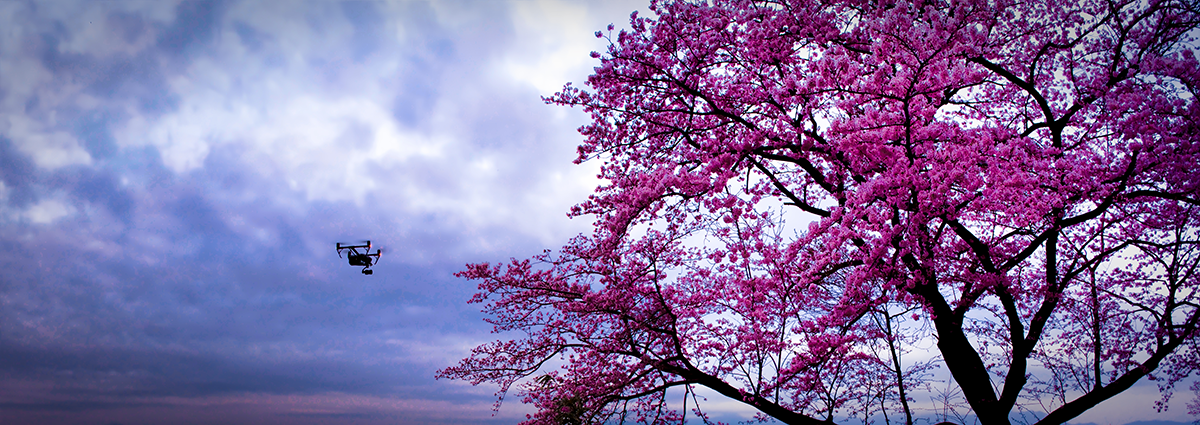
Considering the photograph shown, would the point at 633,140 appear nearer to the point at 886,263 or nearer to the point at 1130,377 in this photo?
the point at 886,263

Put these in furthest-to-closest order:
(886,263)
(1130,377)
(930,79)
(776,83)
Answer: (776,83) < (1130,377) < (886,263) < (930,79)

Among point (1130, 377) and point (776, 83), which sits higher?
point (776, 83)

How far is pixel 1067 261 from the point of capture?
28.0 feet

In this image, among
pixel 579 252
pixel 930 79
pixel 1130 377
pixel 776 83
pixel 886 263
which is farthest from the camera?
pixel 579 252

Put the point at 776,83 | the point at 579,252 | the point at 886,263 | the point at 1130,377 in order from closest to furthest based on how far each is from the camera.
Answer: the point at 886,263, the point at 1130,377, the point at 776,83, the point at 579,252

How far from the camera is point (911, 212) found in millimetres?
6156

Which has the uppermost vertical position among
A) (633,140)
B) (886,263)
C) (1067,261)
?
(633,140)

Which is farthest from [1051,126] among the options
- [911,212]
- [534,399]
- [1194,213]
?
[534,399]

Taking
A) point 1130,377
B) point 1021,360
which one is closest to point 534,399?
point 1021,360

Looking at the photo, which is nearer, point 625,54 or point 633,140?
point 625,54

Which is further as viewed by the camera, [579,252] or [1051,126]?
[579,252]

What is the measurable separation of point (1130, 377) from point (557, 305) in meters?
8.05

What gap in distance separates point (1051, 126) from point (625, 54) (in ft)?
20.7

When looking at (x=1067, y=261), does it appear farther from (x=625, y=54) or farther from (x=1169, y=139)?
(x=625, y=54)
